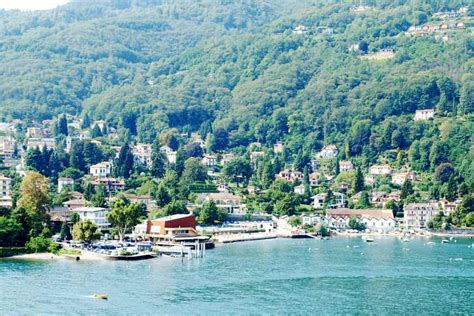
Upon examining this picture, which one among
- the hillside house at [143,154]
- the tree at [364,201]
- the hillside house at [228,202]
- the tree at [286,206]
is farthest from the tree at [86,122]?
the tree at [364,201]

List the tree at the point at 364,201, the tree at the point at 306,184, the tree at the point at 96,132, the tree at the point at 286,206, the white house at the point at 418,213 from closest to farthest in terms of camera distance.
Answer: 1. the white house at the point at 418,213
2. the tree at the point at 286,206
3. the tree at the point at 364,201
4. the tree at the point at 306,184
5. the tree at the point at 96,132

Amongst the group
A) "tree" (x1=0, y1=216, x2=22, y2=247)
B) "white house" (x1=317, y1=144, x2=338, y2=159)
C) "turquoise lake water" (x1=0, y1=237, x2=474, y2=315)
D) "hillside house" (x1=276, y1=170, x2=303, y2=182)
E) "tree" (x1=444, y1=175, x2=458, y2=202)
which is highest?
"white house" (x1=317, y1=144, x2=338, y2=159)

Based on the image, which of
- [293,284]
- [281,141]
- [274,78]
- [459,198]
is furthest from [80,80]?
[293,284]

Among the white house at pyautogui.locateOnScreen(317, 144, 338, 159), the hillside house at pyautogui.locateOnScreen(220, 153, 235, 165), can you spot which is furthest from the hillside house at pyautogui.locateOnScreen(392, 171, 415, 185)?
the hillside house at pyautogui.locateOnScreen(220, 153, 235, 165)

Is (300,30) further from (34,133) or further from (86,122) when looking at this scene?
(34,133)

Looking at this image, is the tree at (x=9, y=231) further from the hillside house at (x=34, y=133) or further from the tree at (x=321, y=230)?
the hillside house at (x=34, y=133)

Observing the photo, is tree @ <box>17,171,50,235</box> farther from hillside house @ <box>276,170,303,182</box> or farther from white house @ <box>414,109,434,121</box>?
white house @ <box>414,109,434,121</box>
